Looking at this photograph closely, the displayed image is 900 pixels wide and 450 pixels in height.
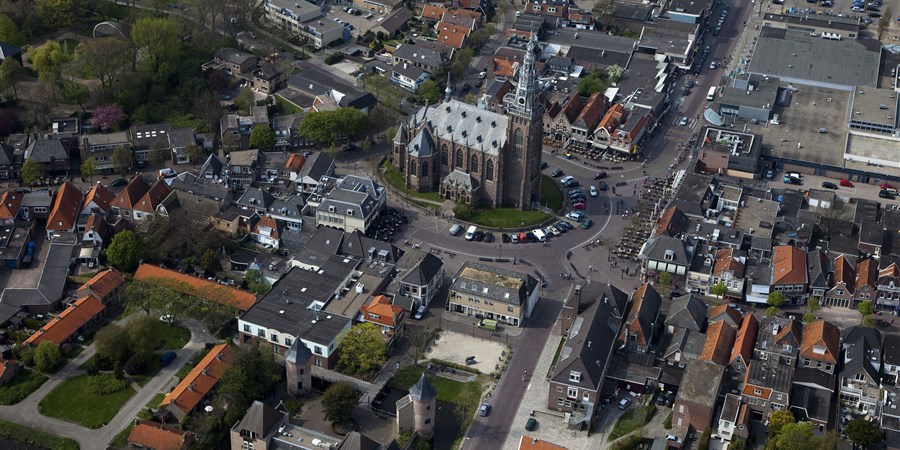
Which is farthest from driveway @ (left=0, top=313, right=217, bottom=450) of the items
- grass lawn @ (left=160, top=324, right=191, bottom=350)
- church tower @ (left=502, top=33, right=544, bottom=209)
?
church tower @ (left=502, top=33, right=544, bottom=209)

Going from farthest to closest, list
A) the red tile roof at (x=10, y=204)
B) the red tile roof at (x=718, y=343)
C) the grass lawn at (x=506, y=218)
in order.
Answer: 1. the grass lawn at (x=506, y=218)
2. the red tile roof at (x=10, y=204)
3. the red tile roof at (x=718, y=343)

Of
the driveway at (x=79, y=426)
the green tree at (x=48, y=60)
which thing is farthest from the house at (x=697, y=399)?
the green tree at (x=48, y=60)

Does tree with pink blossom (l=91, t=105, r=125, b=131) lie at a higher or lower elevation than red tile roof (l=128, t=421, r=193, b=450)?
higher

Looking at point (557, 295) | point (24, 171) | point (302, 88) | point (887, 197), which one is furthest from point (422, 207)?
point (887, 197)

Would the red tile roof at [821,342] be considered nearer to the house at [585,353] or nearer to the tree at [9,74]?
the house at [585,353]

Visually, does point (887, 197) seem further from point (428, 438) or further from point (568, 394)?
point (428, 438)

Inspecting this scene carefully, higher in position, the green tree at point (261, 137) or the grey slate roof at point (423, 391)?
the grey slate roof at point (423, 391)

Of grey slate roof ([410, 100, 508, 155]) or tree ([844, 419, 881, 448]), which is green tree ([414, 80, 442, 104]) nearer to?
grey slate roof ([410, 100, 508, 155])
